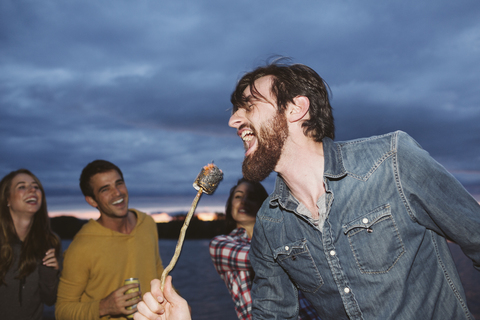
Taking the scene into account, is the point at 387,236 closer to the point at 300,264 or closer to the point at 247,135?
the point at 300,264

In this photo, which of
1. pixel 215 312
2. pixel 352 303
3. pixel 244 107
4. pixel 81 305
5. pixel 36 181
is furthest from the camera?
pixel 215 312

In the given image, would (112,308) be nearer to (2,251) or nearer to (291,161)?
(2,251)

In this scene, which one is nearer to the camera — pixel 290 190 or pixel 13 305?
pixel 290 190

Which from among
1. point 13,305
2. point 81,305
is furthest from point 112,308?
point 13,305

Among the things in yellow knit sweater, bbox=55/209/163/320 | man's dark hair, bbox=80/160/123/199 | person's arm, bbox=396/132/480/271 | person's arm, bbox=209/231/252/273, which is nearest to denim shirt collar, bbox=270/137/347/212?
person's arm, bbox=396/132/480/271

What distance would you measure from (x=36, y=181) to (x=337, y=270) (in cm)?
479

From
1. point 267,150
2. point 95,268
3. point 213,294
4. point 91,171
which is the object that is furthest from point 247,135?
point 213,294

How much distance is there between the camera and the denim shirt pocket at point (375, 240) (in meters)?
2.03

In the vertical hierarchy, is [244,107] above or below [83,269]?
above

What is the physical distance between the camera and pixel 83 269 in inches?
156

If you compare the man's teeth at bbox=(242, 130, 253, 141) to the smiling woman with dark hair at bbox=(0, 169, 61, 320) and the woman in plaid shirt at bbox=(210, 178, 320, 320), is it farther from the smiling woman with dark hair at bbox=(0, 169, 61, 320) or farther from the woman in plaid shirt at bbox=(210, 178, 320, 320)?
the smiling woman with dark hair at bbox=(0, 169, 61, 320)

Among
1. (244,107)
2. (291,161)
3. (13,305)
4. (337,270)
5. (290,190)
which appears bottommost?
(13,305)

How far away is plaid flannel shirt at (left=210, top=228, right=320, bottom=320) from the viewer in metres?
3.63

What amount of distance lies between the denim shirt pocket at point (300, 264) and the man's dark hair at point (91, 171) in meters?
3.13
